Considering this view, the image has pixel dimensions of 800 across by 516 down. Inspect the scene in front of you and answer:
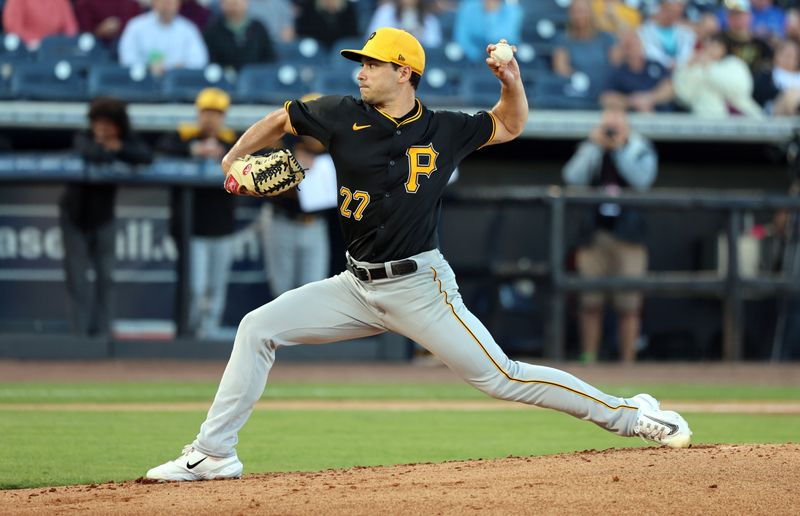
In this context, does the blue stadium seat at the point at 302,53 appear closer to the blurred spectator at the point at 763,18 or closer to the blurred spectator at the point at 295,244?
the blurred spectator at the point at 295,244

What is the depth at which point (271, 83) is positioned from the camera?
12031 mm

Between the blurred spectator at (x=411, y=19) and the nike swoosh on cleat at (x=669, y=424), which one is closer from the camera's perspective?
the nike swoosh on cleat at (x=669, y=424)

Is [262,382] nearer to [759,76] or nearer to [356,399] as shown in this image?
[356,399]

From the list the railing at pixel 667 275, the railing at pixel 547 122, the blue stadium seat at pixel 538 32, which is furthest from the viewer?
the blue stadium seat at pixel 538 32

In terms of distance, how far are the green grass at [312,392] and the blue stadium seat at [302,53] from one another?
4.20 meters

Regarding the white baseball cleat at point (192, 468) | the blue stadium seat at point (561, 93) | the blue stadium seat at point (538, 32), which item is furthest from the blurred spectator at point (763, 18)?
the white baseball cleat at point (192, 468)

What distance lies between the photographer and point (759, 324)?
37.8ft

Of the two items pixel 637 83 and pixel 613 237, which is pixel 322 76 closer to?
pixel 613 237

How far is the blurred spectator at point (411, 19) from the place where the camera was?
41.8ft

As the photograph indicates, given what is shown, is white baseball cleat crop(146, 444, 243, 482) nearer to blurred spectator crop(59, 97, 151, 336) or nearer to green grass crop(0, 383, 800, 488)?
green grass crop(0, 383, 800, 488)

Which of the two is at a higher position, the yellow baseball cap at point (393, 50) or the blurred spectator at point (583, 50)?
the blurred spectator at point (583, 50)

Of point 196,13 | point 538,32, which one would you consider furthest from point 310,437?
point 538,32

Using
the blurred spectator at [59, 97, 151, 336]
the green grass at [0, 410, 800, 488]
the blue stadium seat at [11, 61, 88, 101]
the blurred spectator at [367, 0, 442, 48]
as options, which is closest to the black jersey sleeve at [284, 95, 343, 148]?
the green grass at [0, 410, 800, 488]

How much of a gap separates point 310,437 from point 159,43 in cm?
643
